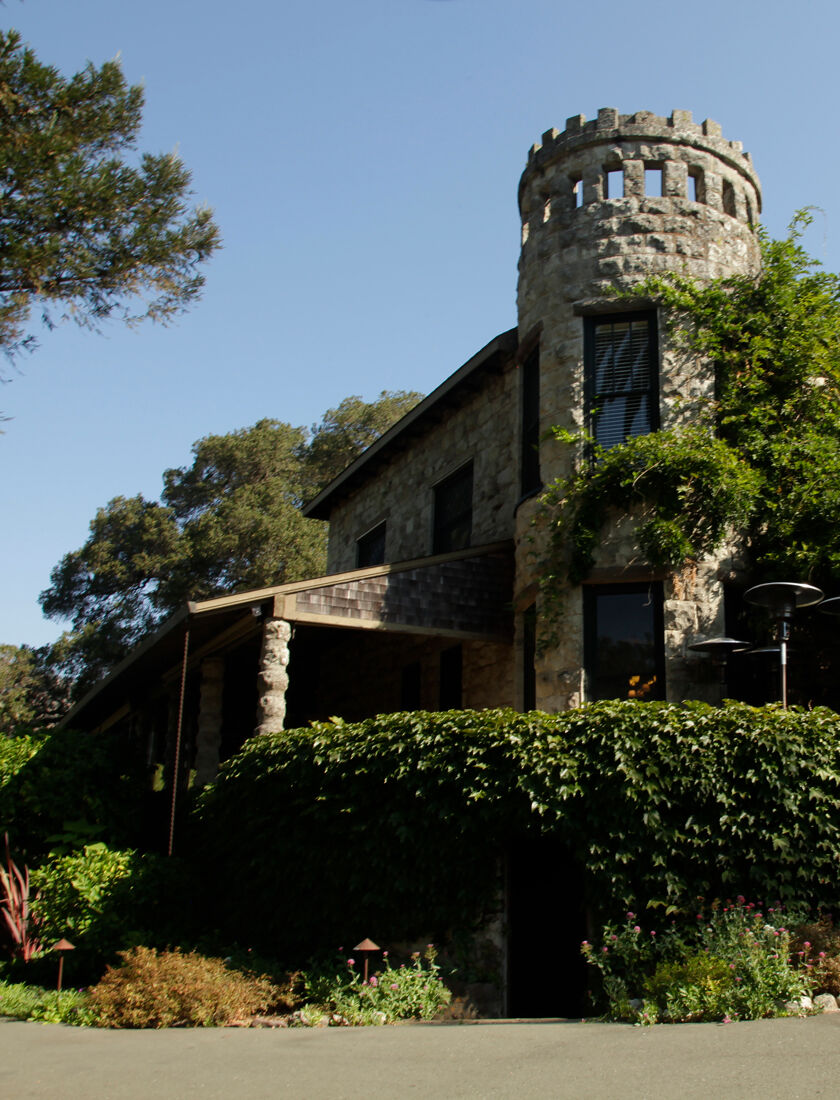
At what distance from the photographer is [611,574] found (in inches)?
463

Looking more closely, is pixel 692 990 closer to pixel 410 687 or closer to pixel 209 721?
pixel 209 721

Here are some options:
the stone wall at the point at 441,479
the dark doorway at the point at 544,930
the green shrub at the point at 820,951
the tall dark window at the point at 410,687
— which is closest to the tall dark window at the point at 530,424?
the stone wall at the point at 441,479

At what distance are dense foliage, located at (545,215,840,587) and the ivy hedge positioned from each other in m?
3.00

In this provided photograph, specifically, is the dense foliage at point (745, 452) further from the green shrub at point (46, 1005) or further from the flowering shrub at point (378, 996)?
the green shrub at point (46, 1005)

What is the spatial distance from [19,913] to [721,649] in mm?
7938

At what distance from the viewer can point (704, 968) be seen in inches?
301

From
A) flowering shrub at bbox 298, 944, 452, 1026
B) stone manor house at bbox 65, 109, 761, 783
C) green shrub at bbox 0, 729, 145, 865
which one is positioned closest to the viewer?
flowering shrub at bbox 298, 944, 452, 1026

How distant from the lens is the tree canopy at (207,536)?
37625 millimetres

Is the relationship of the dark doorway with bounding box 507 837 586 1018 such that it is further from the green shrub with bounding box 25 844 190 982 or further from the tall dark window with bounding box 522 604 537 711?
the green shrub with bounding box 25 844 190 982

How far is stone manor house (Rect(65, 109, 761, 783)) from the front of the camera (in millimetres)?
11688

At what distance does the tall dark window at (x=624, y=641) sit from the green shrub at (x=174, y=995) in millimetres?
4789

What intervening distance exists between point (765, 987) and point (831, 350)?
7794 millimetres

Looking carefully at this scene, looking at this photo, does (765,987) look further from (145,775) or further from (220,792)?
(145,775)

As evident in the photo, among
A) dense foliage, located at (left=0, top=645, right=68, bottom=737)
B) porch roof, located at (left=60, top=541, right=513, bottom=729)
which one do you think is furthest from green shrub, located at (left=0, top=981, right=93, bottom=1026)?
dense foliage, located at (left=0, top=645, right=68, bottom=737)
